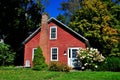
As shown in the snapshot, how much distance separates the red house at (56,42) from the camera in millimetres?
37219

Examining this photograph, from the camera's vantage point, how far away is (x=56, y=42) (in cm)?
3853

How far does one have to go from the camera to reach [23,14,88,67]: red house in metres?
37.2

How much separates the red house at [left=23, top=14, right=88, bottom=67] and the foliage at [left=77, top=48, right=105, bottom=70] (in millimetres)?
2615

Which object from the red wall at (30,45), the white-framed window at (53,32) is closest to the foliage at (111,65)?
the white-framed window at (53,32)

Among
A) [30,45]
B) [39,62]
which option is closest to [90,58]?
[39,62]

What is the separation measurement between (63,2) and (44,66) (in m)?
32.7

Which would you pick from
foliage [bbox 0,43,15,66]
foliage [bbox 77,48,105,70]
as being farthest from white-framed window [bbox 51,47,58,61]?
foliage [bbox 0,43,15,66]

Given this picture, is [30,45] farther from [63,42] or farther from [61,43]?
[63,42]

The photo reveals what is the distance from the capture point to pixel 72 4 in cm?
6100

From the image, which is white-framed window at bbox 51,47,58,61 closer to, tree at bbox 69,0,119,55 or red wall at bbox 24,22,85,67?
red wall at bbox 24,22,85,67

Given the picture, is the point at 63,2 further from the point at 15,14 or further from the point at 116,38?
the point at 116,38

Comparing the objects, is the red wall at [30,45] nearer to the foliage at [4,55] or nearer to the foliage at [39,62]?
the foliage at [4,55]

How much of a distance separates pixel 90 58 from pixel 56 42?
656 centimetres

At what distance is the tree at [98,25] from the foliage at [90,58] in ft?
23.4
